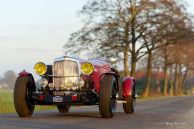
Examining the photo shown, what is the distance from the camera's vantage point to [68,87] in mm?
14461

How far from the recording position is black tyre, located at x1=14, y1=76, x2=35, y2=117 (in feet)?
46.5

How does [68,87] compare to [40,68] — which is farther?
[40,68]

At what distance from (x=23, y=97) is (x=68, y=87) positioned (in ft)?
4.02

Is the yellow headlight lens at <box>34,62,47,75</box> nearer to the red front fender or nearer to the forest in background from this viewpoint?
the red front fender

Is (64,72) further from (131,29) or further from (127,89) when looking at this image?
(131,29)

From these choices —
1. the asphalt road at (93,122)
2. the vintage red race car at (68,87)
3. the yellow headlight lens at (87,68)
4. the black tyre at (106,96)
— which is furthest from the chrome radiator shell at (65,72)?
the asphalt road at (93,122)

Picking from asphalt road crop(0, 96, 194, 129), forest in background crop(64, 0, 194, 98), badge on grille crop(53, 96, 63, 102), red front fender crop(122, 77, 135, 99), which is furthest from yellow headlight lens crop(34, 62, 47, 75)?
forest in background crop(64, 0, 194, 98)

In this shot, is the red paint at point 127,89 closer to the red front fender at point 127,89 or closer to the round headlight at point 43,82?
the red front fender at point 127,89

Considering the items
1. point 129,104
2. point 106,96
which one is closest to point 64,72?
point 106,96

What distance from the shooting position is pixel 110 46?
43.2 metres

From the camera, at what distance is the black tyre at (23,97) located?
14180 mm

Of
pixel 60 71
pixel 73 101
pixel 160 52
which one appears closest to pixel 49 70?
pixel 60 71

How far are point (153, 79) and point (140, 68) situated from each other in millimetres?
15867

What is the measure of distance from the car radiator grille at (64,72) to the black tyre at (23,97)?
0.73 metres
